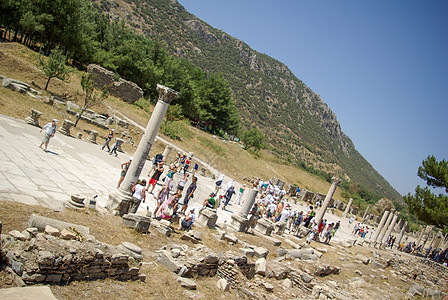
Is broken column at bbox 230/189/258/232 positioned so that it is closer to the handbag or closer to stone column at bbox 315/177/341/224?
the handbag

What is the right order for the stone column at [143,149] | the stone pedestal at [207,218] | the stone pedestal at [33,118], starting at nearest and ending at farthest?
the stone column at [143,149] → the stone pedestal at [207,218] → the stone pedestal at [33,118]

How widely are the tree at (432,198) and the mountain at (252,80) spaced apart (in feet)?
190

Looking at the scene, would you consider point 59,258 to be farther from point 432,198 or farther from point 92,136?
point 432,198

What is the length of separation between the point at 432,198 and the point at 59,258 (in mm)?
33302

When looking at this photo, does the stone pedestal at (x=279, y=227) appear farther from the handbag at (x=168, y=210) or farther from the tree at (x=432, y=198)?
the tree at (x=432, y=198)

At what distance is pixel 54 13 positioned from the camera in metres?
32.1

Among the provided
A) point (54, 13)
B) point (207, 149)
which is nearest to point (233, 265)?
point (207, 149)

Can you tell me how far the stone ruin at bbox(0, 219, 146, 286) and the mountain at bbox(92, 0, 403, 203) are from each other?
83545 mm

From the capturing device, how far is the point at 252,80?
427 ft

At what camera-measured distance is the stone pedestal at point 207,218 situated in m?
12.8

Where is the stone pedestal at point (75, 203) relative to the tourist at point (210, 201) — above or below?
below

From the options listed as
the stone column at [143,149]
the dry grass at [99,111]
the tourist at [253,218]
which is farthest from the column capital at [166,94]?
the dry grass at [99,111]

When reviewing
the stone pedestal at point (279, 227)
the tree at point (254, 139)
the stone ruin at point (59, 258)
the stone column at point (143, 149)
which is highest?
the tree at point (254, 139)

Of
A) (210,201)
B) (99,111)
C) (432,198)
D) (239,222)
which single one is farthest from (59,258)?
(432,198)
